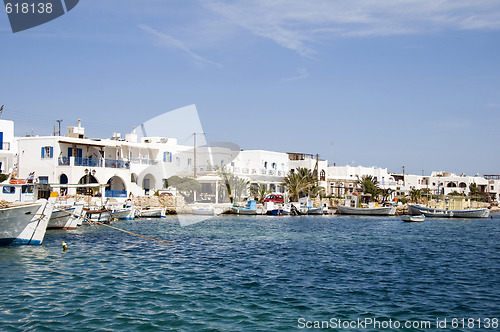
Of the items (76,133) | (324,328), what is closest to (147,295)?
(324,328)

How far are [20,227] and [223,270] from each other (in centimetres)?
1126

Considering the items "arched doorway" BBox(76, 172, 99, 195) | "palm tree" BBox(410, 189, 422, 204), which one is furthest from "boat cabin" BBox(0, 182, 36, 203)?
"palm tree" BBox(410, 189, 422, 204)

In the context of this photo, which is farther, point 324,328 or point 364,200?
point 364,200

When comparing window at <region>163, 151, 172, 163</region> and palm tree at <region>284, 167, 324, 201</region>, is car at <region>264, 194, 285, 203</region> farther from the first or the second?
window at <region>163, 151, 172, 163</region>

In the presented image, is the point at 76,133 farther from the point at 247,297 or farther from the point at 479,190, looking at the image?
the point at 479,190

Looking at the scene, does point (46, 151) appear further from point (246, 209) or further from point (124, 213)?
point (246, 209)

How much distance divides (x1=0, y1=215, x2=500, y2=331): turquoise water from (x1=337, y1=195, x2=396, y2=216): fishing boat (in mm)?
50231

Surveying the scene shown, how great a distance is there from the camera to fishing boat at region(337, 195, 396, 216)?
81.6 m

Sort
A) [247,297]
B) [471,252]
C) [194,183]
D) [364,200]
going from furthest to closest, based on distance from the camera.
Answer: [364,200] → [194,183] → [471,252] → [247,297]

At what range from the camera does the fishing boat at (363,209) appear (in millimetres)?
81562

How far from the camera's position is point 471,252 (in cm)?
3073

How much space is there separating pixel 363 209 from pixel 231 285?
65.9 metres

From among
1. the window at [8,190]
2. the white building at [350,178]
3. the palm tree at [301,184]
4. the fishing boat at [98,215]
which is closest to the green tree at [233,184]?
the palm tree at [301,184]

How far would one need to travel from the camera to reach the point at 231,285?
1823 cm
